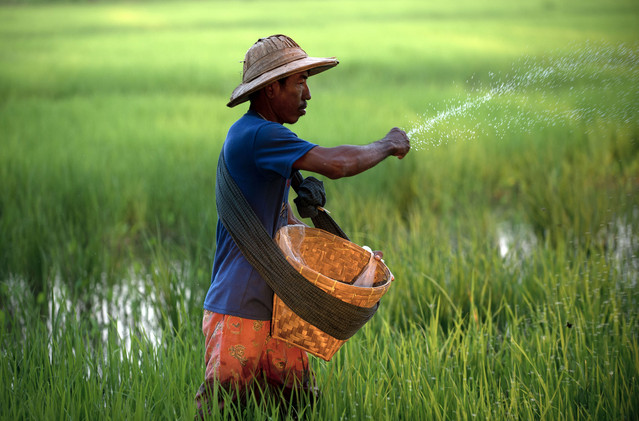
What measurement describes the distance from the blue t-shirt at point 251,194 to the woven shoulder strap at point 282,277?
0.06 meters

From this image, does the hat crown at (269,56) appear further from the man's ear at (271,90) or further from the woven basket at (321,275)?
the woven basket at (321,275)

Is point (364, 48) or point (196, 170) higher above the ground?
point (364, 48)

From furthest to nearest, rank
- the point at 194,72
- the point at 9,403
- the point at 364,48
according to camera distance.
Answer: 1. the point at 364,48
2. the point at 194,72
3. the point at 9,403

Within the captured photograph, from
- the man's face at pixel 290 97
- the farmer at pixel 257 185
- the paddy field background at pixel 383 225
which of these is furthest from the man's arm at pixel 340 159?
the paddy field background at pixel 383 225

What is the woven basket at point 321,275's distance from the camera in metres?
1.92

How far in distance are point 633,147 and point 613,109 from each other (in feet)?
2.57

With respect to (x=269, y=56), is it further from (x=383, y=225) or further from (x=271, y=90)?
(x=383, y=225)

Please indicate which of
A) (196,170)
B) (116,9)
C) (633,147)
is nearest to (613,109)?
(633,147)

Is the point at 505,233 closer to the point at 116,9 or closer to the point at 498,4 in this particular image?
the point at 498,4

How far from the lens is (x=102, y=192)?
4.75m

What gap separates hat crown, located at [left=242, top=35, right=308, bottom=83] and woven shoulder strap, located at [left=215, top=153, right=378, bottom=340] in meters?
0.32

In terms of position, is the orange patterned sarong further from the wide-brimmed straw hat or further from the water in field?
the water in field

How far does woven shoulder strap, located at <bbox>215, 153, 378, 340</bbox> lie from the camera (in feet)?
6.28

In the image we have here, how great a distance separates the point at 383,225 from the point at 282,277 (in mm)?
2546
